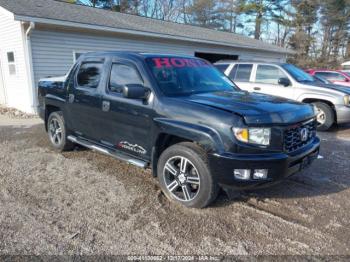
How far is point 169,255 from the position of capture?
8.70 feet

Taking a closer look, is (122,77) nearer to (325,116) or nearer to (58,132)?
(58,132)

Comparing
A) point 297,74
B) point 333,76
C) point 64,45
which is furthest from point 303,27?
point 64,45

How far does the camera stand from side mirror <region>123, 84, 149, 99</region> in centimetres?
347

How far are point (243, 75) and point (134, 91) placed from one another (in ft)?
19.6

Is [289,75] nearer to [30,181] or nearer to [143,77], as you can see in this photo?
[143,77]

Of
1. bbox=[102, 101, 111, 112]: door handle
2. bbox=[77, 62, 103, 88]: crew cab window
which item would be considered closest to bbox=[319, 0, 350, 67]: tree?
bbox=[77, 62, 103, 88]: crew cab window

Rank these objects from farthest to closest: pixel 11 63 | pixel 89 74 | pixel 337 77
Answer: pixel 337 77, pixel 11 63, pixel 89 74

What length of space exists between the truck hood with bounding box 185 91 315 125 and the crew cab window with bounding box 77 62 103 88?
1688 millimetres

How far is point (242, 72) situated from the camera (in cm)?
877

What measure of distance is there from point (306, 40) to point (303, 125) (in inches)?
1767

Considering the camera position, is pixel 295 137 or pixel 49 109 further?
pixel 49 109

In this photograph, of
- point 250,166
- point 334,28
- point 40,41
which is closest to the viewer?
point 250,166

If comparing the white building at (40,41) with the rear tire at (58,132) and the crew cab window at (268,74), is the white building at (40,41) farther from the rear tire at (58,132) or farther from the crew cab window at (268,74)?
the crew cab window at (268,74)

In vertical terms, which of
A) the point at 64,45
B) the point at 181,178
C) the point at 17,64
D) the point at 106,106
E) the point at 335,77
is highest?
the point at 64,45
